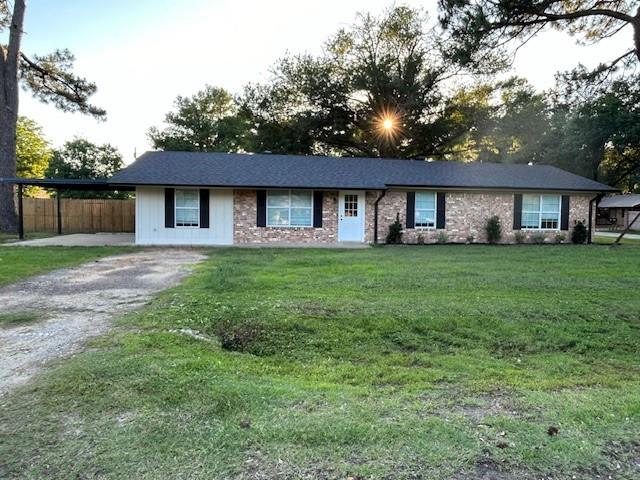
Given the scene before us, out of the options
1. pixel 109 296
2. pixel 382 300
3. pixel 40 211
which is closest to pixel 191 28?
pixel 109 296

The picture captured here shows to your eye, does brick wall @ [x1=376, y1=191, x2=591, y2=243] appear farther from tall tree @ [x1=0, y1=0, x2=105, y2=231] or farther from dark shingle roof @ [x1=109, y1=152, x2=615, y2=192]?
tall tree @ [x1=0, y1=0, x2=105, y2=231]

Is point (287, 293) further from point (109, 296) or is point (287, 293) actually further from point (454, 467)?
point (454, 467)

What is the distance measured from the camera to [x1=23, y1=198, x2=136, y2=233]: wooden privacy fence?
70.6 feet

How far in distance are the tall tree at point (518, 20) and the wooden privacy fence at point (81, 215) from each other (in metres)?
17.8

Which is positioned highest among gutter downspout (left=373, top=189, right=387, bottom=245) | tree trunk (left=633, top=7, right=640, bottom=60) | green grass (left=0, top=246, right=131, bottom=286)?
tree trunk (left=633, top=7, right=640, bottom=60)

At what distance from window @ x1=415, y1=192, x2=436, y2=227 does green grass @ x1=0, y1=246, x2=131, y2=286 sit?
403 inches

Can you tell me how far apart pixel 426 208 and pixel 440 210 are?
21.0 inches

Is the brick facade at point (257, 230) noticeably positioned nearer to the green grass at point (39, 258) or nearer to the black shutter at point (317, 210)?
the black shutter at point (317, 210)

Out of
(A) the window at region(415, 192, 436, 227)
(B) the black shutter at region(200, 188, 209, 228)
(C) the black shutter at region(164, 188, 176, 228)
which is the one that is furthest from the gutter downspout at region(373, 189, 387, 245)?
(C) the black shutter at region(164, 188, 176, 228)

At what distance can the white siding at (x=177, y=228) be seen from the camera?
15.0 meters

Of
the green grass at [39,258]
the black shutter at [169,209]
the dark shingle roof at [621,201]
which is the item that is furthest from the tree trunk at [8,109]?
the dark shingle roof at [621,201]

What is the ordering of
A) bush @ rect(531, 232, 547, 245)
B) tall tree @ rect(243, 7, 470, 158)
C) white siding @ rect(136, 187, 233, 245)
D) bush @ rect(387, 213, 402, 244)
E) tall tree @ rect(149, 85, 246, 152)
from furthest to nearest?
tall tree @ rect(149, 85, 246, 152) → tall tree @ rect(243, 7, 470, 158) → bush @ rect(531, 232, 547, 245) → bush @ rect(387, 213, 402, 244) → white siding @ rect(136, 187, 233, 245)

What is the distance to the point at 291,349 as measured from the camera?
4359 mm

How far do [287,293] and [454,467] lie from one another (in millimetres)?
Answer: 4572
